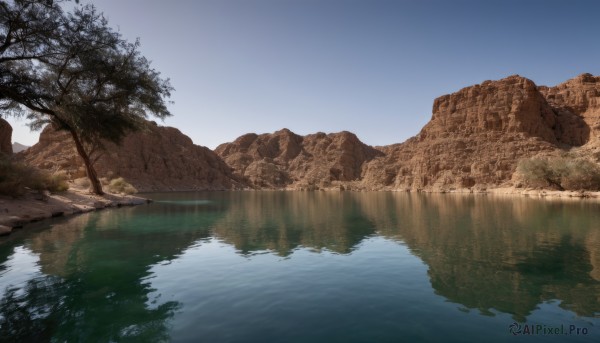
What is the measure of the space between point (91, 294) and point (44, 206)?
2356cm

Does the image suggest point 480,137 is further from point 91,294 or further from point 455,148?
point 91,294

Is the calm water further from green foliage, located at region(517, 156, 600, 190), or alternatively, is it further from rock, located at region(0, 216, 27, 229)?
green foliage, located at region(517, 156, 600, 190)

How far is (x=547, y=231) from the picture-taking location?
69.1 feet

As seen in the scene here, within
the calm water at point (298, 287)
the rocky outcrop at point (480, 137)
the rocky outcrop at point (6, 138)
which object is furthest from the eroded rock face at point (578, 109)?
the rocky outcrop at point (6, 138)

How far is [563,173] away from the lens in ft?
202

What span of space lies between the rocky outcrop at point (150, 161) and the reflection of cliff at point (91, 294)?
61269 millimetres

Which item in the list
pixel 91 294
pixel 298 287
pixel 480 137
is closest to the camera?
pixel 91 294

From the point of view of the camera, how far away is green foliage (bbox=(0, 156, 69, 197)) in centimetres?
2555

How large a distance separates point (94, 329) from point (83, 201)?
33.7 meters

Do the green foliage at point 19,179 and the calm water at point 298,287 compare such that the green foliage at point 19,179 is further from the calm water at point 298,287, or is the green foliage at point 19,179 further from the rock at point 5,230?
the calm water at point 298,287

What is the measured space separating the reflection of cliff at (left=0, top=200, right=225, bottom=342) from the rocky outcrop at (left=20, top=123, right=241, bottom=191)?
201 feet

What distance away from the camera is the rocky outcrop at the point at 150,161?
305 ft

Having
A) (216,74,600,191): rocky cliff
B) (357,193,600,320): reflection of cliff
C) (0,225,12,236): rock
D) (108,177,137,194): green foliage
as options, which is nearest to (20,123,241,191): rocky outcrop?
(108,177,137,194): green foliage

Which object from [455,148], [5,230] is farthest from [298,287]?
[455,148]
